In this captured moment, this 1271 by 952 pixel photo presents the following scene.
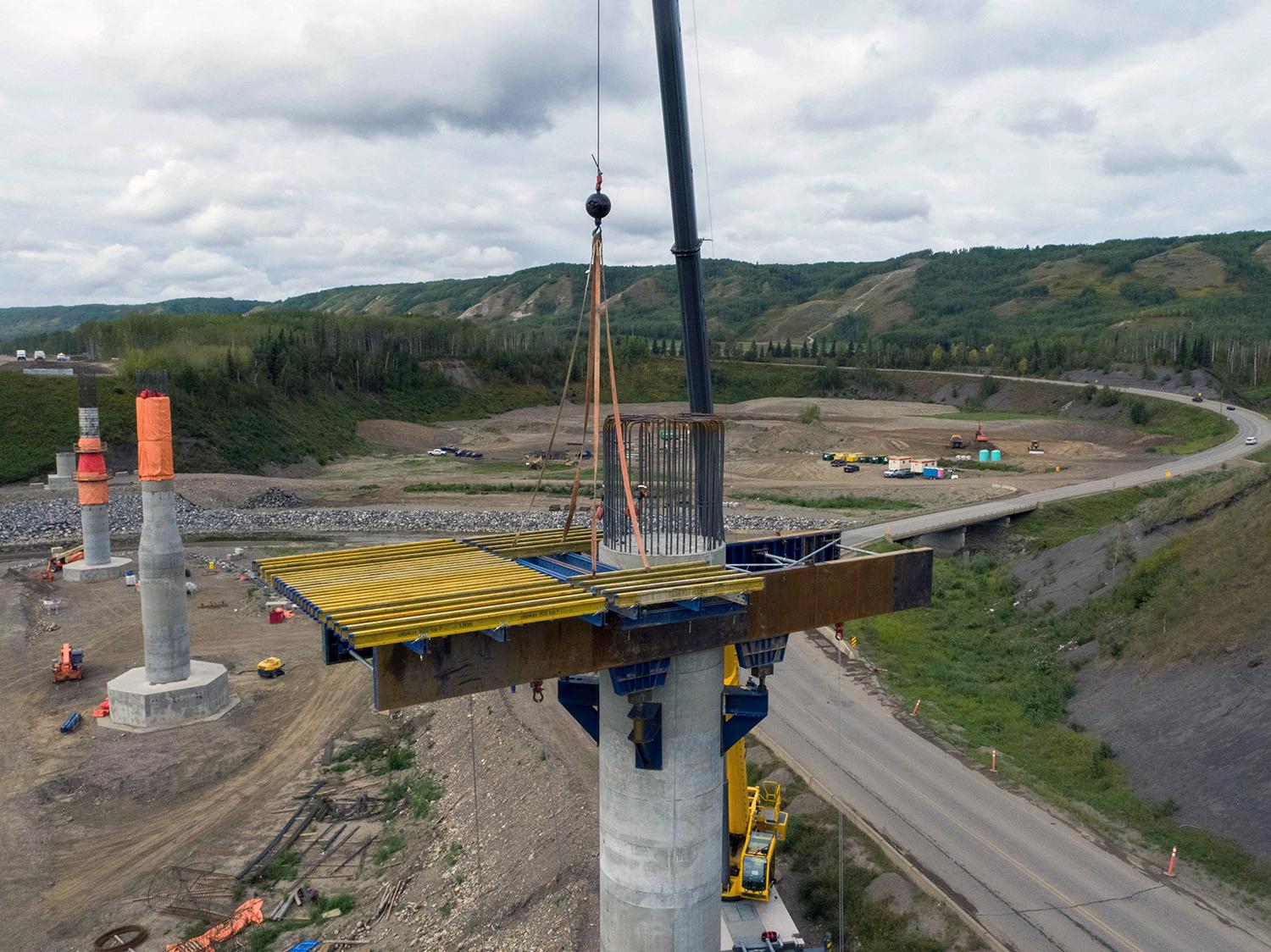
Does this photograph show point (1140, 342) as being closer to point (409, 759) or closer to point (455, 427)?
point (455, 427)

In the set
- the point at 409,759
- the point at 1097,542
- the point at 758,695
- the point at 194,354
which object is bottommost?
the point at 409,759

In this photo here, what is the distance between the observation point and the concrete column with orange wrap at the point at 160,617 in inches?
1192

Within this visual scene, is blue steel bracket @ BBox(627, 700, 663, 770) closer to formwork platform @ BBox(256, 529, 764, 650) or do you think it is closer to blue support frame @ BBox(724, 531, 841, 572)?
formwork platform @ BBox(256, 529, 764, 650)

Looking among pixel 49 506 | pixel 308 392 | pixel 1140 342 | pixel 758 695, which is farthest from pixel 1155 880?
pixel 1140 342

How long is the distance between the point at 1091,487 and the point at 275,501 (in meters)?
62.9

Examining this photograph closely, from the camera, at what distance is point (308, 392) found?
117000 millimetres

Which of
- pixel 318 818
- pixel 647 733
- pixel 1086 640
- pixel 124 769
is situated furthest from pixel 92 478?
pixel 1086 640

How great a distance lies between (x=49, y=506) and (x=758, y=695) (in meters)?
70.2

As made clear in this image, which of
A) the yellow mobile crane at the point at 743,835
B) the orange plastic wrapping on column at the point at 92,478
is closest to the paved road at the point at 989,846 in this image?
the yellow mobile crane at the point at 743,835

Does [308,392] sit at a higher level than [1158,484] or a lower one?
higher

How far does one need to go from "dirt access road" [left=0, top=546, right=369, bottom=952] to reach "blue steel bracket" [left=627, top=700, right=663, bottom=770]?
15.3 m

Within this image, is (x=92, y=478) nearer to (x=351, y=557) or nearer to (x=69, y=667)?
(x=69, y=667)

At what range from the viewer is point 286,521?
67.8 m

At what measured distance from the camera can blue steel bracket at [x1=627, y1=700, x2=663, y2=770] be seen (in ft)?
43.3
